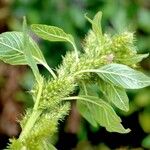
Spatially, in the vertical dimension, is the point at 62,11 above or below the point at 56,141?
above

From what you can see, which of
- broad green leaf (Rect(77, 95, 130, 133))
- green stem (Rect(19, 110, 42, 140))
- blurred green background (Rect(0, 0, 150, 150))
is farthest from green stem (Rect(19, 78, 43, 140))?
blurred green background (Rect(0, 0, 150, 150))

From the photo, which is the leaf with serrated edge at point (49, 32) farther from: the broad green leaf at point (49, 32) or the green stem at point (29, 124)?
the green stem at point (29, 124)

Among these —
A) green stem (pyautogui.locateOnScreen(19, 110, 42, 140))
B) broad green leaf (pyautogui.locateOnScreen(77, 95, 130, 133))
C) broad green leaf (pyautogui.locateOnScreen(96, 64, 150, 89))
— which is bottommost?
broad green leaf (pyautogui.locateOnScreen(77, 95, 130, 133))

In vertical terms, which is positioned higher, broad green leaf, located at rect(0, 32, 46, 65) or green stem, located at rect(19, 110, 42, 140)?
broad green leaf, located at rect(0, 32, 46, 65)

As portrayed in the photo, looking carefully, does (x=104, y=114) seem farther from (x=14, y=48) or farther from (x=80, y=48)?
(x=80, y=48)

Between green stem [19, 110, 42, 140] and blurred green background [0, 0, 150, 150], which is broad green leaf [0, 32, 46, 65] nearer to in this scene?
green stem [19, 110, 42, 140]

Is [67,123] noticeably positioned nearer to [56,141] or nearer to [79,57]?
[56,141]

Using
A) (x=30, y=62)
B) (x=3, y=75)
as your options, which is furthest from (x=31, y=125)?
(x=3, y=75)
